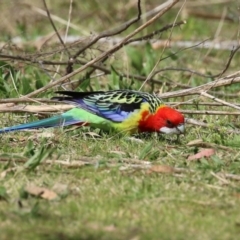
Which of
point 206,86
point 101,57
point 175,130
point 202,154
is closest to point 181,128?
point 175,130

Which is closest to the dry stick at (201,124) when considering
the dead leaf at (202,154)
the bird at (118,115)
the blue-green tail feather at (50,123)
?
the bird at (118,115)

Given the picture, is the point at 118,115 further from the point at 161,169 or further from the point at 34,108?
the point at 161,169

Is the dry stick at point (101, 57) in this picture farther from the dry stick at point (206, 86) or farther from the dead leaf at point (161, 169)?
the dead leaf at point (161, 169)

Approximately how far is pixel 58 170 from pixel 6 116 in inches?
52.5

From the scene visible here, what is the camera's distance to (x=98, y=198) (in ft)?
13.2

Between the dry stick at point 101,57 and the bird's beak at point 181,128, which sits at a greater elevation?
the dry stick at point 101,57

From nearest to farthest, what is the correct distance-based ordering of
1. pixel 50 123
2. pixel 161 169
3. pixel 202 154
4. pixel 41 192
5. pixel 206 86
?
pixel 41 192 < pixel 161 169 < pixel 202 154 < pixel 50 123 < pixel 206 86

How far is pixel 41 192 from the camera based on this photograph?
13.1 ft

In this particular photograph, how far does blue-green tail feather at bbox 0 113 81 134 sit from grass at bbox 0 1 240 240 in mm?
44

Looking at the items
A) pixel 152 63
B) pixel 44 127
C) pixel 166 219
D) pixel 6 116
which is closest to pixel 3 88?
pixel 6 116

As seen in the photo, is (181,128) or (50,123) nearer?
(181,128)

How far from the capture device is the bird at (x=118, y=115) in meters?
5.09

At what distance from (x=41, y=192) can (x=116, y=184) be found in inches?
16.7

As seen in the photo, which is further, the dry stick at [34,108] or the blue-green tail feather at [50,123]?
the dry stick at [34,108]
